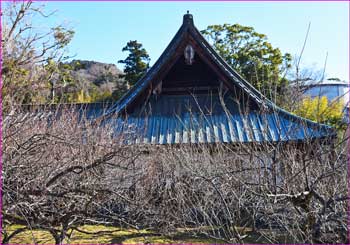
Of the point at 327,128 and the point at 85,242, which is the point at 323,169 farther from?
the point at 85,242

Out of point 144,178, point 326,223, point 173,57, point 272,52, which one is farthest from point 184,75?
point 272,52

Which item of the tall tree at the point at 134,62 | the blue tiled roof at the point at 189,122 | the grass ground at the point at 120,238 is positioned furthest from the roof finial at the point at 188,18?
the tall tree at the point at 134,62

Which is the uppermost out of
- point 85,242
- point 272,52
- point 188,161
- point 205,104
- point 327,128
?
point 272,52

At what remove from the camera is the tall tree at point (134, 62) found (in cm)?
2309

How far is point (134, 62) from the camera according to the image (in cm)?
2355

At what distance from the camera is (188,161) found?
612 centimetres

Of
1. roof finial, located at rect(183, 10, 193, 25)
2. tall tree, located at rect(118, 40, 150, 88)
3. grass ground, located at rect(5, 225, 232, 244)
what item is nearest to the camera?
grass ground, located at rect(5, 225, 232, 244)

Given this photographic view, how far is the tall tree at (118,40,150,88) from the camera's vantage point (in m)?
23.1

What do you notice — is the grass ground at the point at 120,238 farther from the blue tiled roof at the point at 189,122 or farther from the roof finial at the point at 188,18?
the roof finial at the point at 188,18

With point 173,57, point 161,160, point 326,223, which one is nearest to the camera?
point 326,223

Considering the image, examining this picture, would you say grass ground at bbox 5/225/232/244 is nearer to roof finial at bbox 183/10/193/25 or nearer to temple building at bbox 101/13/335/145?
temple building at bbox 101/13/335/145

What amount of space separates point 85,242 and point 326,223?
414 cm

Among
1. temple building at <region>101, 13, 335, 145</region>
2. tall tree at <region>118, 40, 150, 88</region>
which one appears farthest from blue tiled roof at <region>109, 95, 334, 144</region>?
tall tree at <region>118, 40, 150, 88</region>

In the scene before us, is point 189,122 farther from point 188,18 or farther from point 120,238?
point 120,238
